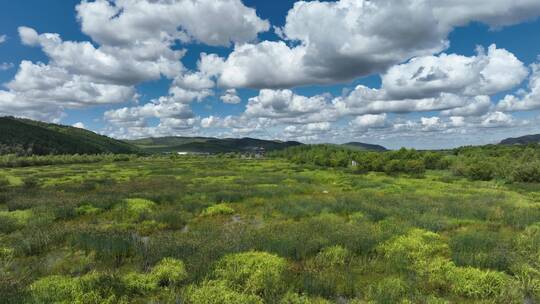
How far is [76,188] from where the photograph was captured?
37125 mm

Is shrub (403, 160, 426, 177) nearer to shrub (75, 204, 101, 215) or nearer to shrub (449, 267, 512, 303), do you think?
shrub (75, 204, 101, 215)

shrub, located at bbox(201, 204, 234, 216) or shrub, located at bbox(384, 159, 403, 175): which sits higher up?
shrub, located at bbox(201, 204, 234, 216)

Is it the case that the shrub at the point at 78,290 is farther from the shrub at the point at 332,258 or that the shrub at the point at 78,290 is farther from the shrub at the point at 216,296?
the shrub at the point at 332,258

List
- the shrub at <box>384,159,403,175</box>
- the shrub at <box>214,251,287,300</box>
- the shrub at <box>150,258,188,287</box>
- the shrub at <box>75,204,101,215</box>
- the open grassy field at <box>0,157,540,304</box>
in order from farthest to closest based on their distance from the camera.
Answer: the shrub at <box>384,159,403,175</box>
the shrub at <box>75,204,101,215</box>
the shrub at <box>150,258,188,287</box>
the shrub at <box>214,251,287,300</box>
the open grassy field at <box>0,157,540,304</box>

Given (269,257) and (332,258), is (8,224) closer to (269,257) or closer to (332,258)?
(269,257)

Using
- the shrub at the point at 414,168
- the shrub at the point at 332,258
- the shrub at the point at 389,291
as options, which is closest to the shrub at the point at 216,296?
the shrub at the point at 389,291

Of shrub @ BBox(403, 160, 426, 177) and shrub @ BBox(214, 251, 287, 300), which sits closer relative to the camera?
shrub @ BBox(214, 251, 287, 300)

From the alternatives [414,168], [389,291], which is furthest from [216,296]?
[414,168]

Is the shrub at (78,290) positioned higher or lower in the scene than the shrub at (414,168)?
higher

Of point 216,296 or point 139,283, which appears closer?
point 216,296

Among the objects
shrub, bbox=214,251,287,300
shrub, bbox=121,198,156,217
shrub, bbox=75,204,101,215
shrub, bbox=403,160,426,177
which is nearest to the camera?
shrub, bbox=214,251,287,300

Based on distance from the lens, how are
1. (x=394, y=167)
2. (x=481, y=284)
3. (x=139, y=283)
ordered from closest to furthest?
(x=139, y=283), (x=481, y=284), (x=394, y=167)

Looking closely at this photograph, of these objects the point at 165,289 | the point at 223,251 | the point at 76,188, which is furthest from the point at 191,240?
the point at 76,188

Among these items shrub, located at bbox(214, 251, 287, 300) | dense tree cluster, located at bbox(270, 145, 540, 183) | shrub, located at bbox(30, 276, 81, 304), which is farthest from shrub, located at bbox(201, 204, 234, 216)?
dense tree cluster, located at bbox(270, 145, 540, 183)
